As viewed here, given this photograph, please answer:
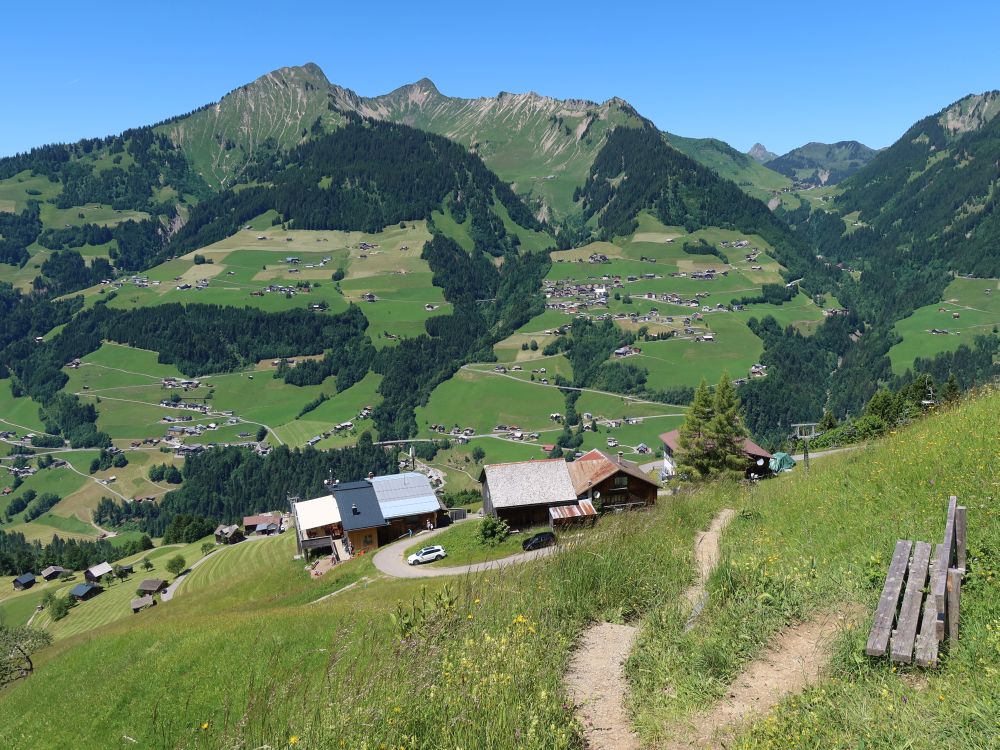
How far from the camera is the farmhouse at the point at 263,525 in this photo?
105000mm

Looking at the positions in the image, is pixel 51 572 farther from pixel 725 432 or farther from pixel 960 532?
pixel 960 532

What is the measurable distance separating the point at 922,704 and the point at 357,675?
640cm

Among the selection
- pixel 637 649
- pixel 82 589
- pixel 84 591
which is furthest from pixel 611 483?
pixel 82 589

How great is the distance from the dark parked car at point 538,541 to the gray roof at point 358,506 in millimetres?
23619

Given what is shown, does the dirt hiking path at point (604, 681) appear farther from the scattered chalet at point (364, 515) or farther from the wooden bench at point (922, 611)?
the scattered chalet at point (364, 515)

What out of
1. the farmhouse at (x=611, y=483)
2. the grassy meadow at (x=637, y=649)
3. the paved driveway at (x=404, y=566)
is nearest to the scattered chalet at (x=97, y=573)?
the paved driveway at (x=404, y=566)

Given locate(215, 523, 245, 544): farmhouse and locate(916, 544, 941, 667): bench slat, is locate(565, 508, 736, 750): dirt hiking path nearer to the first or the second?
locate(916, 544, 941, 667): bench slat

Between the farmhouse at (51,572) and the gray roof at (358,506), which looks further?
the farmhouse at (51,572)

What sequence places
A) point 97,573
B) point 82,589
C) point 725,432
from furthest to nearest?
point 97,573 < point 82,589 < point 725,432

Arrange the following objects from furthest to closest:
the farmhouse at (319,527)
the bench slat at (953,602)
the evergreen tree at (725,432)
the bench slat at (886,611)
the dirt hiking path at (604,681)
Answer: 1. the farmhouse at (319,527)
2. the evergreen tree at (725,432)
3. the dirt hiking path at (604,681)
4. the bench slat at (953,602)
5. the bench slat at (886,611)

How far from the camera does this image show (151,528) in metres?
163

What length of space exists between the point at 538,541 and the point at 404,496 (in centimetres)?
2766

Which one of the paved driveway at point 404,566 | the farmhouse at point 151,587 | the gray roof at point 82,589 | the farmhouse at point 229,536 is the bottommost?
the farmhouse at point 229,536

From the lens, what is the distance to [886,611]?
686cm
